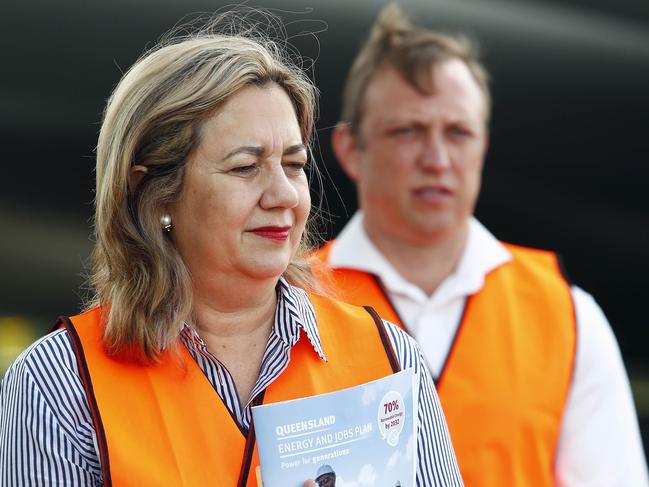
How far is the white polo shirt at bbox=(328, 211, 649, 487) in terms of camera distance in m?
2.34

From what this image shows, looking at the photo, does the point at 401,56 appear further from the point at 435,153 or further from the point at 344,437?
the point at 344,437

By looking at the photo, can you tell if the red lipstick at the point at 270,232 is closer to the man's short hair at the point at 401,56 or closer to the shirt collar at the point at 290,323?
the shirt collar at the point at 290,323

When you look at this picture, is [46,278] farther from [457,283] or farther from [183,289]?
[183,289]

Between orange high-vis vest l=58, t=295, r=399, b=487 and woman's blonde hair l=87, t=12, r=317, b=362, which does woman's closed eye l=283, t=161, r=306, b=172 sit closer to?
woman's blonde hair l=87, t=12, r=317, b=362

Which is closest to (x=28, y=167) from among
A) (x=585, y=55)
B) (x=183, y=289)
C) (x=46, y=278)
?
(x=46, y=278)

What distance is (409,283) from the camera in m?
2.56

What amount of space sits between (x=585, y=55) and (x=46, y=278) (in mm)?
1757

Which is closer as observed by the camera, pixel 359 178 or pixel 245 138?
pixel 245 138

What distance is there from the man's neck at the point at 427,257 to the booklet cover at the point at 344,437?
1.10 meters

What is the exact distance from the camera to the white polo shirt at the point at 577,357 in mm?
2336

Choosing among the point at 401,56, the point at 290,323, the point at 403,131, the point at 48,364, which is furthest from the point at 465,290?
the point at 48,364

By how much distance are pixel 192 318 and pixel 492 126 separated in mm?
1893

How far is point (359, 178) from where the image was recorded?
2775 mm

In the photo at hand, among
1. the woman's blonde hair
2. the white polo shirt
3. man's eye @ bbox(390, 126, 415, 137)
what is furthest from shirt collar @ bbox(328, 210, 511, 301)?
the woman's blonde hair
